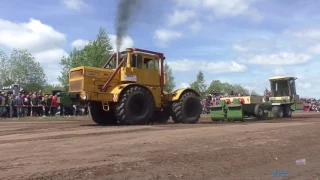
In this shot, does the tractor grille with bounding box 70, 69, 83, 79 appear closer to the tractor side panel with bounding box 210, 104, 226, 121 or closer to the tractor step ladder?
the tractor step ladder

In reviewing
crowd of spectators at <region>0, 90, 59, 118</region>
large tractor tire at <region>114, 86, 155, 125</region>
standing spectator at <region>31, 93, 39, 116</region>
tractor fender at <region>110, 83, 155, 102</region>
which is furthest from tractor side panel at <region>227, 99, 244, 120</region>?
standing spectator at <region>31, 93, 39, 116</region>

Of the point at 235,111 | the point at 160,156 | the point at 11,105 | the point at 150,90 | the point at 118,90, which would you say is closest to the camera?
the point at 160,156

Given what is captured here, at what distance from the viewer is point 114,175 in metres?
6.23

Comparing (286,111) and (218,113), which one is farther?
(286,111)

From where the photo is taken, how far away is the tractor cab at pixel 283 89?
87.9 ft

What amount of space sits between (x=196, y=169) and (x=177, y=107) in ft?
30.4

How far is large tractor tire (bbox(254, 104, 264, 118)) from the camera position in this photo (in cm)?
2158

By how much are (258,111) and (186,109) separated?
6534 millimetres

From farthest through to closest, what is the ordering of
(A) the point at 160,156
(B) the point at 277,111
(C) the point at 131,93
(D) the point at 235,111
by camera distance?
(B) the point at 277,111, (D) the point at 235,111, (C) the point at 131,93, (A) the point at 160,156

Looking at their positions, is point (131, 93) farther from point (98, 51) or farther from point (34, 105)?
point (98, 51)

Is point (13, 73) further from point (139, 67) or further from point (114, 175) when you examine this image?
point (114, 175)

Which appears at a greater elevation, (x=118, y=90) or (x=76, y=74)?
(x=76, y=74)

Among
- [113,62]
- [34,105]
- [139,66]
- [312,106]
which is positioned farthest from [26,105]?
[312,106]

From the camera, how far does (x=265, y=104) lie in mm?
23516
